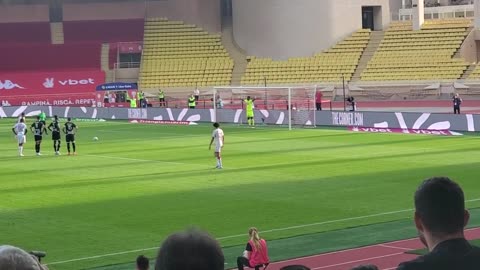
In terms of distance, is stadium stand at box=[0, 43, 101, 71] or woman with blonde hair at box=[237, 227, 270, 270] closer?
woman with blonde hair at box=[237, 227, 270, 270]

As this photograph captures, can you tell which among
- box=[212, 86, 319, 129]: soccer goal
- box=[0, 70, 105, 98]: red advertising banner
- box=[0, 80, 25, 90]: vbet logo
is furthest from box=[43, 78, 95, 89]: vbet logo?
box=[212, 86, 319, 129]: soccer goal

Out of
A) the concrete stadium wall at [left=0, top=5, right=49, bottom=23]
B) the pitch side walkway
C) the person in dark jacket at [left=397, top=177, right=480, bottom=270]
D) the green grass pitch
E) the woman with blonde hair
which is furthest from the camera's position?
the concrete stadium wall at [left=0, top=5, right=49, bottom=23]

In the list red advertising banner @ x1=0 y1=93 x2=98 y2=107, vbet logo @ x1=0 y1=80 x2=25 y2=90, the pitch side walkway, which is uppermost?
vbet logo @ x1=0 y1=80 x2=25 y2=90

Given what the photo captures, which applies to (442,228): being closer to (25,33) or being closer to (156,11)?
(25,33)

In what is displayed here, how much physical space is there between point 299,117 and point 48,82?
3333cm

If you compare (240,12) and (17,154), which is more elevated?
(240,12)

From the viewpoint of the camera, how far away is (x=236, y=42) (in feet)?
280

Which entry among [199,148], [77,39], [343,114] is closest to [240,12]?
[77,39]

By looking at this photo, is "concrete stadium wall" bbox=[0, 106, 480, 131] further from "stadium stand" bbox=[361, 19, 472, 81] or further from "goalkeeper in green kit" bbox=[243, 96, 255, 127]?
"stadium stand" bbox=[361, 19, 472, 81]

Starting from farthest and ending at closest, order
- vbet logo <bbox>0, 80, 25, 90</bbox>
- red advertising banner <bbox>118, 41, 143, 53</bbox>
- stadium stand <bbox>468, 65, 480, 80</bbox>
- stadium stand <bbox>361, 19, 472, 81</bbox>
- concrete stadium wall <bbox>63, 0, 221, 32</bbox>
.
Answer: concrete stadium wall <bbox>63, 0, 221, 32</bbox> → red advertising banner <bbox>118, 41, 143, 53</bbox> → vbet logo <bbox>0, 80, 25, 90</bbox> → stadium stand <bbox>361, 19, 472, 81</bbox> → stadium stand <bbox>468, 65, 480, 80</bbox>

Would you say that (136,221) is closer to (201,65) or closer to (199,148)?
(199,148)

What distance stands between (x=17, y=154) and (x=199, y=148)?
8.16 m

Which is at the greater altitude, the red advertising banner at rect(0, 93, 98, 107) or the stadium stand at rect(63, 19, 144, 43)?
the stadium stand at rect(63, 19, 144, 43)

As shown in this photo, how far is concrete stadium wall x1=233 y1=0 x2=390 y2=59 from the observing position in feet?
259
